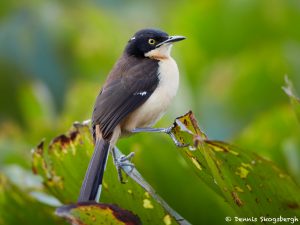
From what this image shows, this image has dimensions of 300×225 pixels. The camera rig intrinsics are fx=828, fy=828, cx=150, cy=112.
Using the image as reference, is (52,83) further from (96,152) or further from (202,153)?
(202,153)

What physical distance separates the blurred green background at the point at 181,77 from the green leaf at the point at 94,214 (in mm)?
978

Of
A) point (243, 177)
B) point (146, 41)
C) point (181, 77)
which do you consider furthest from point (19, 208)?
point (181, 77)

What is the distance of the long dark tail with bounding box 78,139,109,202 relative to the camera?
3.42 m

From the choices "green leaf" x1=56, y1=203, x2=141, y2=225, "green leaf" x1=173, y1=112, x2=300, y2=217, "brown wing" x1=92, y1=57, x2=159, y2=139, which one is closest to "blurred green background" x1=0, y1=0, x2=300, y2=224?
"brown wing" x1=92, y1=57, x2=159, y2=139

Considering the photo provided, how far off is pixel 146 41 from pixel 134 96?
0.58 metres

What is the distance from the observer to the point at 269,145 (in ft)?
15.1

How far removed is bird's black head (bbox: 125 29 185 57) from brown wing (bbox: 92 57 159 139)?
0.51 feet

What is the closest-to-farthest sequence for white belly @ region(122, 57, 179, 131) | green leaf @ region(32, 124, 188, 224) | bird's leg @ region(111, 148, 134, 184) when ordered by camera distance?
bird's leg @ region(111, 148, 134, 184)
green leaf @ region(32, 124, 188, 224)
white belly @ region(122, 57, 179, 131)

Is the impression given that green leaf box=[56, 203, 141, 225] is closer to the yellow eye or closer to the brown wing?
the brown wing

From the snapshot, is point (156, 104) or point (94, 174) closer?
point (94, 174)

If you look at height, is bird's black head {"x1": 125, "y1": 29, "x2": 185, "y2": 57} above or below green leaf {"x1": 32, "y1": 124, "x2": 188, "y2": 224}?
above

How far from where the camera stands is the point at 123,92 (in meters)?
4.12

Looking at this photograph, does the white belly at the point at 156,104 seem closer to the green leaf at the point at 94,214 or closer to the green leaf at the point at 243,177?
the green leaf at the point at 243,177

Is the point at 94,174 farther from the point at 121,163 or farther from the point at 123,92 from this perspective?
the point at 123,92
